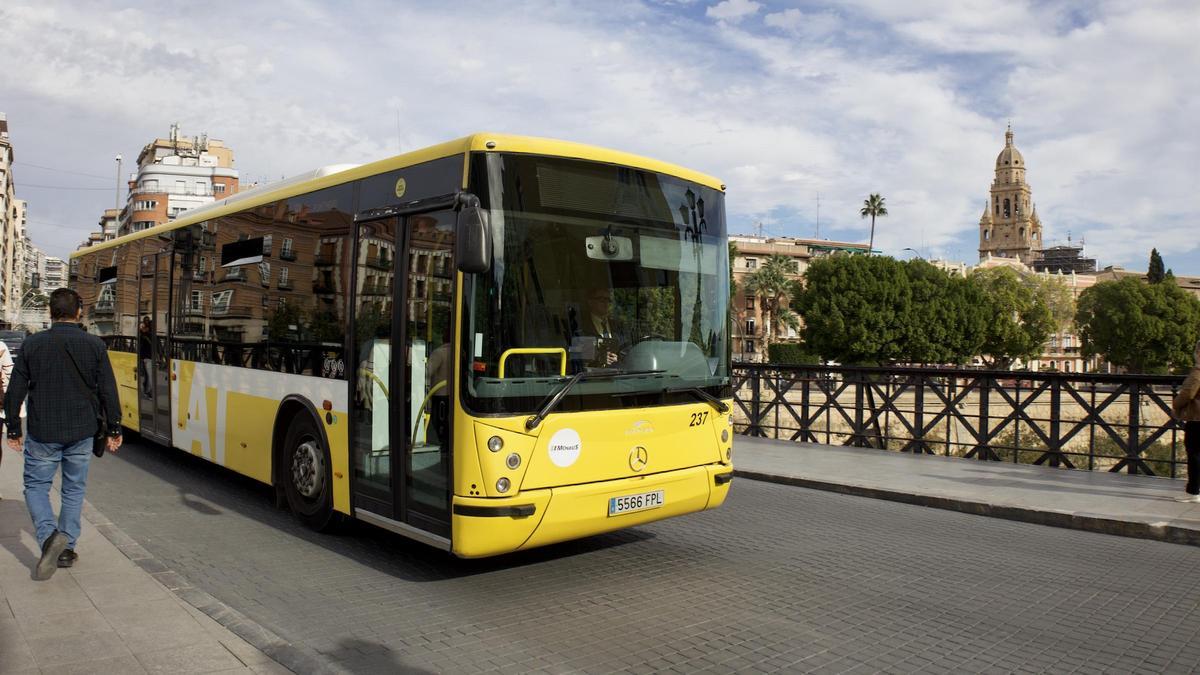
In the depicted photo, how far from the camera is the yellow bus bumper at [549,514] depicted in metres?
5.61

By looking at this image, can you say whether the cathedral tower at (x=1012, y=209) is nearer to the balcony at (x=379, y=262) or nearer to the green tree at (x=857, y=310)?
the green tree at (x=857, y=310)

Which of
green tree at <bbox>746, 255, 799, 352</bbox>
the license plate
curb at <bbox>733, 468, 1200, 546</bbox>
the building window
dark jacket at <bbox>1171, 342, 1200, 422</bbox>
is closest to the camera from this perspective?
the license plate

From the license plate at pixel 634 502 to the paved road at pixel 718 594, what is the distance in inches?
20.5

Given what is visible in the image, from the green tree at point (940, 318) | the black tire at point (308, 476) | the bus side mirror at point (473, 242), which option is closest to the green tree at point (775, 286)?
the green tree at point (940, 318)

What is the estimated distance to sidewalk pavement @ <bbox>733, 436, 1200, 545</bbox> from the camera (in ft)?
28.2

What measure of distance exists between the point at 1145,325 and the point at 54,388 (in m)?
93.3

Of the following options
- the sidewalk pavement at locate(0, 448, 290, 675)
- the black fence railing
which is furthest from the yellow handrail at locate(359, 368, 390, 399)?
the black fence railing

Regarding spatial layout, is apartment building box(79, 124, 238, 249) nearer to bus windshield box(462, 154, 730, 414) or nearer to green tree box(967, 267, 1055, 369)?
green tree box(967, 267, 1055, 369)

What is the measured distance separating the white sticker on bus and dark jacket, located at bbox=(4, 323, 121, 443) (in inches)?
119

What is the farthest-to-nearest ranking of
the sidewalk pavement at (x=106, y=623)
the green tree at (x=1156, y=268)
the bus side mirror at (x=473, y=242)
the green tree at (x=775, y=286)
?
1. the green tree at (x=1156, y=268)
2. the green tree at (x=775, y=286)
3. the bus side mirror at (x=473, y=242)
4. the sidewalk pavement at (x=106, y=623)

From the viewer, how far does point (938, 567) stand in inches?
272

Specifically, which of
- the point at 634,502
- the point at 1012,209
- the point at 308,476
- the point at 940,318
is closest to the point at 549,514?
the point at 634,502

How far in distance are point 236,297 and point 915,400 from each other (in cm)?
974

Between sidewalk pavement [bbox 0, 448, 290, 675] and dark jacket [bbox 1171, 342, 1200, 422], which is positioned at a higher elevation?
dark jacket [bbox 1171, 342, 1200, 422]
